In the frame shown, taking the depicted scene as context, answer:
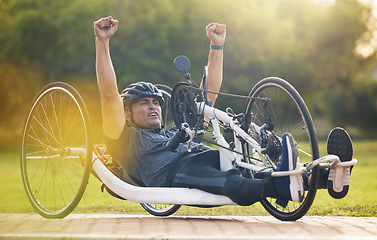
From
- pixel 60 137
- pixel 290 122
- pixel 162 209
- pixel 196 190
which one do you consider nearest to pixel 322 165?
pixel 290 122

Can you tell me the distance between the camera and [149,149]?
5410 millimetres

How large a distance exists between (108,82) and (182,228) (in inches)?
56.8

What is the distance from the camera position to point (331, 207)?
7.15 metres

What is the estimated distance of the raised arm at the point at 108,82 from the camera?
5.14 m

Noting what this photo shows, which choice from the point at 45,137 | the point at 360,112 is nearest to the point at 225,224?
the point at 45,137

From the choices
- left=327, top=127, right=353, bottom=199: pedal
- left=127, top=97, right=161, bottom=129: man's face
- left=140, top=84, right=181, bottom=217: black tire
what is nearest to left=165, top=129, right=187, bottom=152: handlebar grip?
left=127, top=97, right=161, bottom=129: man's face

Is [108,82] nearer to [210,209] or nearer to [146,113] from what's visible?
[146,113]

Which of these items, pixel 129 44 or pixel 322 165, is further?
pixel 129 44

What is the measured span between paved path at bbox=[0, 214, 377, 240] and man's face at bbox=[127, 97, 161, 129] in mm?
910

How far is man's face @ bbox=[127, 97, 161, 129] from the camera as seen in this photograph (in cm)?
573

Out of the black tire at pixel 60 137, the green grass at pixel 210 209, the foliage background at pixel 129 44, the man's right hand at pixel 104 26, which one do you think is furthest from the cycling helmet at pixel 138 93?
the foliage background at pixel 129 44

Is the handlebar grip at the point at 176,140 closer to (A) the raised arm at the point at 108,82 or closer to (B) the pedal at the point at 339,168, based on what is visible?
(A) the raised arm at the point at 108,82

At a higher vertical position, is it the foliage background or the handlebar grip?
the foliage background

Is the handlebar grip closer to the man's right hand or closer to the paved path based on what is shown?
the paved path
